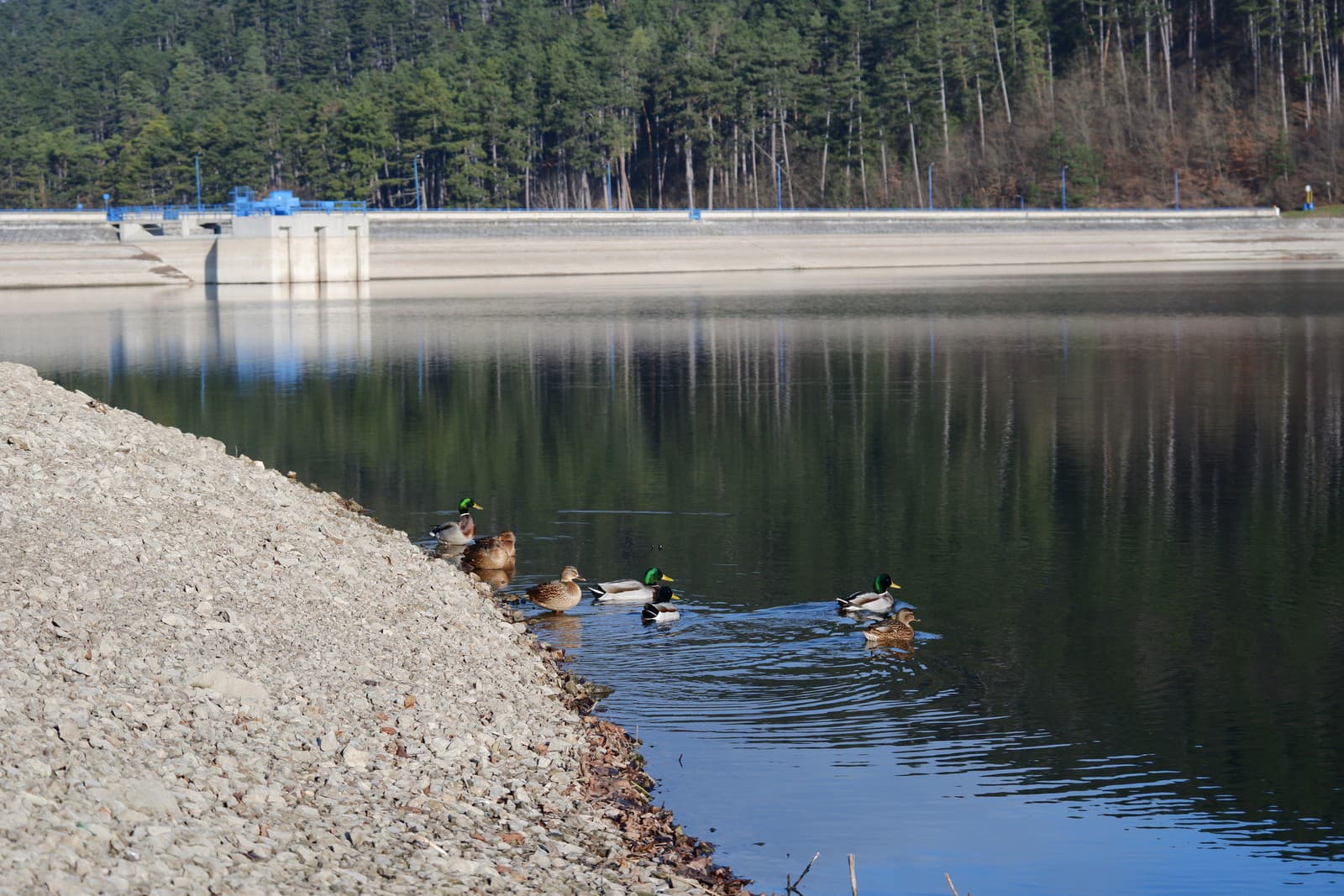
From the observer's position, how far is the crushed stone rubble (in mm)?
9250

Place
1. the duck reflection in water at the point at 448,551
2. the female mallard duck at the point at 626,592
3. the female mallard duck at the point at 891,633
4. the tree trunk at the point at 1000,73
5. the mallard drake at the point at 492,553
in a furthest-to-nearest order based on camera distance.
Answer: the tree trunk at the point at 1000,73, the duck reflection in water at the point at 448,551, the mallard drake at the point at 492,553, the female mallard duck at the point at 626,592, the female mallard duck at the point at 891,633

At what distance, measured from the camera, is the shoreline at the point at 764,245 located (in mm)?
99062

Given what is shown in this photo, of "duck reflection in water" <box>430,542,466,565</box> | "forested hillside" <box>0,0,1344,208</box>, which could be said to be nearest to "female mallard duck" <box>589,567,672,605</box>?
"duck reflection in water" <box>430,542,466,565</box>

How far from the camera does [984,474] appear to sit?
27.2m

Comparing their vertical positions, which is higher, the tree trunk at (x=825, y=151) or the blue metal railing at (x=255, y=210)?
the tree trunk at (x=825, y=151)

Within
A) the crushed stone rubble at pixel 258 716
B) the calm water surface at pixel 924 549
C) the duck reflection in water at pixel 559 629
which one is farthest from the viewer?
the duck reflection in water at pixel 559 629

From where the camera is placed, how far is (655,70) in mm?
157500

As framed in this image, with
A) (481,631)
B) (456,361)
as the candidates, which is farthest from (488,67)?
(481,631)

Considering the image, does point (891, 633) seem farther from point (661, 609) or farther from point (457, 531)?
point (457, 531)

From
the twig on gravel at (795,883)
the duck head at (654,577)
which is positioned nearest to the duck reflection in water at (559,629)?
the duck head at (654,577)

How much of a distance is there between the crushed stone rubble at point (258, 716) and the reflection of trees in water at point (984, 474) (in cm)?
447

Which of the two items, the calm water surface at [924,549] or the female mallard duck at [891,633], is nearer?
the calm water surface at [924,549]

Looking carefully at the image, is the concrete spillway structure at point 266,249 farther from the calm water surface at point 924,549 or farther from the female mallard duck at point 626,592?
the female mallard duck at point 626,592

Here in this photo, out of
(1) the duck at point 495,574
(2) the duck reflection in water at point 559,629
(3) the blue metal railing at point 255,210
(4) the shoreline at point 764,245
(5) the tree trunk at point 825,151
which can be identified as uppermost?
(5) the tree trunk at point 825,151
